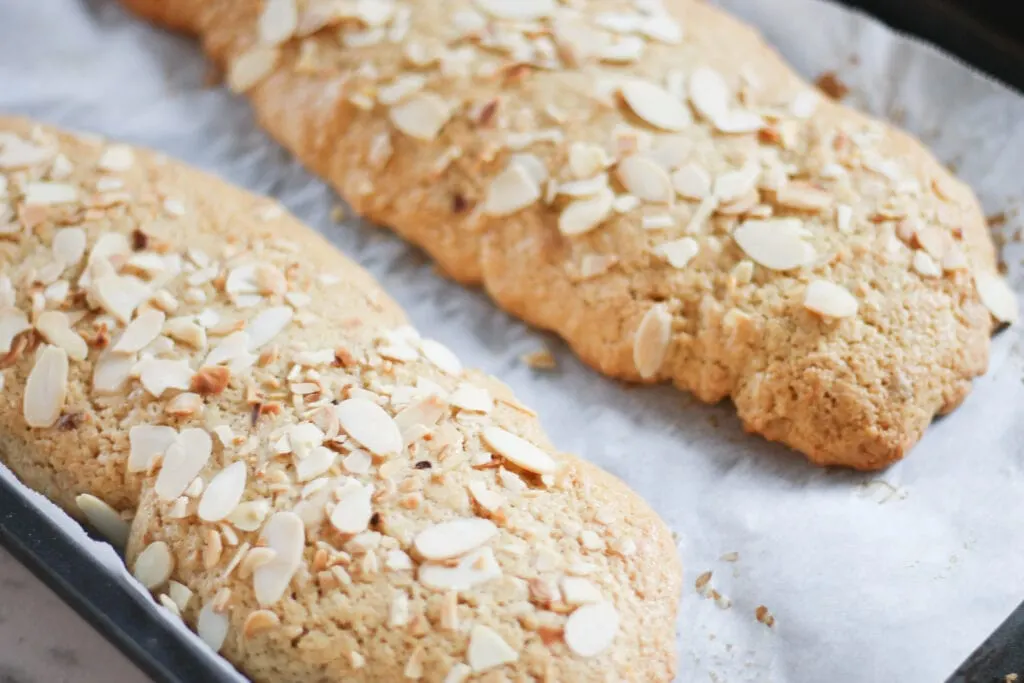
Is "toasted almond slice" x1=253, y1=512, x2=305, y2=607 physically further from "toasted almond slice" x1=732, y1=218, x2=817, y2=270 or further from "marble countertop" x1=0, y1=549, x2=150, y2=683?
"toasted almond slice" x1=732, y1=218, x2=817, y2=270

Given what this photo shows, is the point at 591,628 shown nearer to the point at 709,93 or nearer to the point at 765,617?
the point at 765,617

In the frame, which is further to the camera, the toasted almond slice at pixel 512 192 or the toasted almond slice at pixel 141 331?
the toasted almond slice at pixel 512 192

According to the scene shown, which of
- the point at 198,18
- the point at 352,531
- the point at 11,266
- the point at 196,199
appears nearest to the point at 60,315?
the point at 11,266

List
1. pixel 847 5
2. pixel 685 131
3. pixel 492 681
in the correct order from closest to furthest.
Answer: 1. pixel 492 681
2. pixel 685 131
3. pixel 847 5

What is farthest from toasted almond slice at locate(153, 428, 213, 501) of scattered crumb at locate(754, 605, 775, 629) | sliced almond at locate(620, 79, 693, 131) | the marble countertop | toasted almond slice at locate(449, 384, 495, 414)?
sliced almond at locate(620, 79, 693, 131)

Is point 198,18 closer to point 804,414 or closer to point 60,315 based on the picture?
point 60,315

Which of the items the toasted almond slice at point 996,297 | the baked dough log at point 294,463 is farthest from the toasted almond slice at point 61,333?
the toasted almond slice at point 996,297

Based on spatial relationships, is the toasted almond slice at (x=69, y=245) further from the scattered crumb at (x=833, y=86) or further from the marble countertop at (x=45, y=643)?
the scattered crumb at (x=833, y=86)
